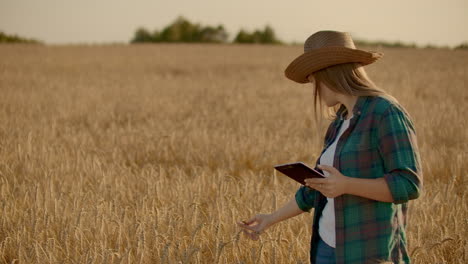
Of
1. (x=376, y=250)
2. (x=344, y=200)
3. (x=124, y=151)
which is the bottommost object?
(x=124, y=151)

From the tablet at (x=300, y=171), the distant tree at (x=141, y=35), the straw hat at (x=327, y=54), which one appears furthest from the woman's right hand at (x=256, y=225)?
the distant tree at (x=141, y=35)

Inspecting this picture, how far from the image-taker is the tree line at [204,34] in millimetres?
62969

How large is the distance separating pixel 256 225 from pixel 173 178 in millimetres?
1980

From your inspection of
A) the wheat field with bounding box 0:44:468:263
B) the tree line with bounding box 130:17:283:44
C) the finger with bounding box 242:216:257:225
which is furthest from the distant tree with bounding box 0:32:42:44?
the finger with bounding box 242:216:257:225

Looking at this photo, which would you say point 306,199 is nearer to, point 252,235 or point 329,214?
point 329,214

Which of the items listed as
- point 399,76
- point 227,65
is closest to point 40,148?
point 399,76

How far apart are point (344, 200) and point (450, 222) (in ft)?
4.52

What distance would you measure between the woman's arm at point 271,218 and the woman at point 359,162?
0.52 ft

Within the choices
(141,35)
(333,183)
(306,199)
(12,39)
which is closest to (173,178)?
(306,199)

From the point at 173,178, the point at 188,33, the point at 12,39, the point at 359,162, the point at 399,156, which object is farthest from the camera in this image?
the point at 188,33

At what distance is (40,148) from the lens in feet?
16.0

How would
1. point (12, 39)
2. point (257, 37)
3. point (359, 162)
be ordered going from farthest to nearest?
point (257, 37), point (12, 39), point (359, 162)

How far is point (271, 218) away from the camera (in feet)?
7.37

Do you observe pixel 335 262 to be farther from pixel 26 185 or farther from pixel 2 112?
pixel 2 112
